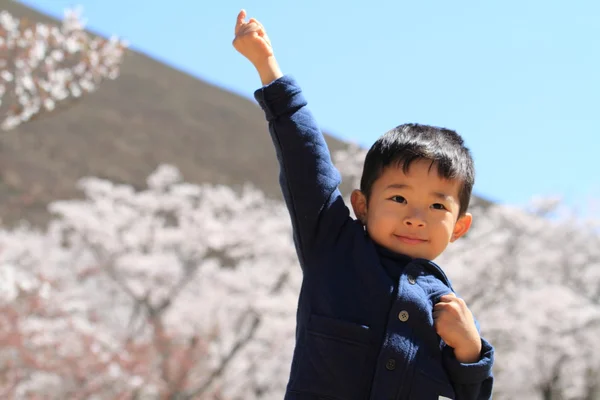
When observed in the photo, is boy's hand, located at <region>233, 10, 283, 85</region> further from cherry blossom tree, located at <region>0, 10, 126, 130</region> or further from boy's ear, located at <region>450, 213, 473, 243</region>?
cherry blossom tree, located at <region>0, 10, 126, 130</region>

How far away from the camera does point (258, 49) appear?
122cm

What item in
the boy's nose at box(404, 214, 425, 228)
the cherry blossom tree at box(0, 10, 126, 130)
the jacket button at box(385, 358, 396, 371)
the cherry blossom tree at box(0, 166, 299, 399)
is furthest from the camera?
the cherry blossom tree at box(0, 166, 299, 399)

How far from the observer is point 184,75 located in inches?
1250

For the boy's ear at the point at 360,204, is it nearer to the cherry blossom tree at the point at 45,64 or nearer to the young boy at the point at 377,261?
the young boy at the point at 377,261

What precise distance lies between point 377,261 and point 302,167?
21 centimetres

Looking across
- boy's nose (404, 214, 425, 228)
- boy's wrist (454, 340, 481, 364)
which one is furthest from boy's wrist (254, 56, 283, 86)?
boy's wrist (454, 340, 481, 364)

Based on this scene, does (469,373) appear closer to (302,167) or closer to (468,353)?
(468,353)

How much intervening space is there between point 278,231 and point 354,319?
26.6 feet

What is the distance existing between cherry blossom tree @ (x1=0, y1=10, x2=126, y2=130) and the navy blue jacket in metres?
2.43

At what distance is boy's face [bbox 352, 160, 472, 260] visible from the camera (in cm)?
117

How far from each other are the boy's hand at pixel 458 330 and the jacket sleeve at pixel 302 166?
0.23m

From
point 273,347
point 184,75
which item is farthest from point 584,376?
point 184,75

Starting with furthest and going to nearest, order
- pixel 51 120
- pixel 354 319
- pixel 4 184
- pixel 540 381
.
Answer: pixel 51 120, pixel 4 184, pixel 540 381, pixel 354 319

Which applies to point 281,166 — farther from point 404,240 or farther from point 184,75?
point 184,75
